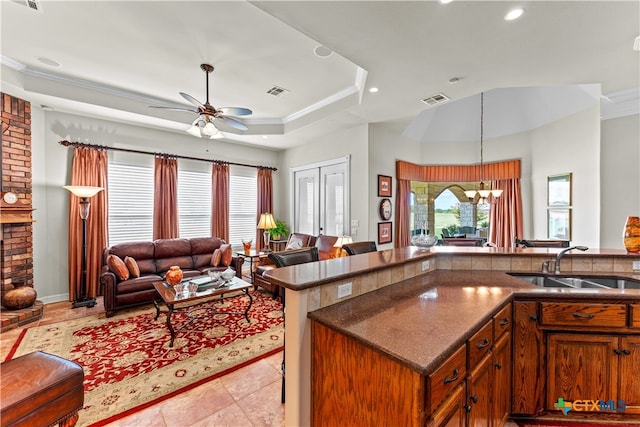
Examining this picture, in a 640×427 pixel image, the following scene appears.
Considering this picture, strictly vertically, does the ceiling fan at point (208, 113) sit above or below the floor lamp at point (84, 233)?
above

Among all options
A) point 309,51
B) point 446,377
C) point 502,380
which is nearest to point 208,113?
point 309,51

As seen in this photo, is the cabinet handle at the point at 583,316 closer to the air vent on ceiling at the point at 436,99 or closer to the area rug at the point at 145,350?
the area rug at the point at 145,350

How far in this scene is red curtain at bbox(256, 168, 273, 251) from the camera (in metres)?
6.38

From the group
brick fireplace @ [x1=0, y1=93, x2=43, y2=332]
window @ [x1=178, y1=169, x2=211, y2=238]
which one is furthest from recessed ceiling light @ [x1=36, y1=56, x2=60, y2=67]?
window @ [x1=178, y1=169, x2=211, y2=238]

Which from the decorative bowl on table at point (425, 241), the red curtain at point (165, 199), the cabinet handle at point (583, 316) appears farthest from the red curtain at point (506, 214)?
the red curtain at point (165, 199)

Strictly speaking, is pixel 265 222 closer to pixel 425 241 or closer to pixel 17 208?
pixel 17 208

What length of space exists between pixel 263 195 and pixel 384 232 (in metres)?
3.06

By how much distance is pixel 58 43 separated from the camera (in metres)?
2.88

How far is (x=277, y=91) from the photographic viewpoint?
4117 millimetres

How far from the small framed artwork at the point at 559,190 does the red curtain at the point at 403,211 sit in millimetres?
2461

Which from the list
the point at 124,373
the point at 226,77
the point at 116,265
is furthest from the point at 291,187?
the point at 124,373

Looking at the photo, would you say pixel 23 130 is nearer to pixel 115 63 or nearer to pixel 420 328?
pixel 115 63

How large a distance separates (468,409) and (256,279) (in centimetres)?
381

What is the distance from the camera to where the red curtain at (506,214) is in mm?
5379
